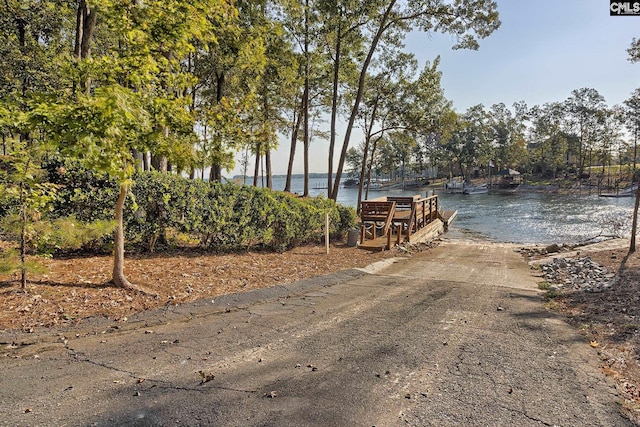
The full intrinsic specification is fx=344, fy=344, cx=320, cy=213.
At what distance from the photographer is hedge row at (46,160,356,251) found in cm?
555

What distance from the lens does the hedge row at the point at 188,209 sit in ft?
18.2

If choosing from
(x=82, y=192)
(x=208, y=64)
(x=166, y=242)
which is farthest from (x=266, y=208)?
(x=208, y=64)

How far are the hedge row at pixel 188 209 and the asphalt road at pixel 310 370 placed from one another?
2078mm

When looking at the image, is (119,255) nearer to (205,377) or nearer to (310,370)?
(205,377)

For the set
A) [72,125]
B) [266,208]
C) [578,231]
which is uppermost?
[72,125]

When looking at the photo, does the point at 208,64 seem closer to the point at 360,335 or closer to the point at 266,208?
the point at 266,208

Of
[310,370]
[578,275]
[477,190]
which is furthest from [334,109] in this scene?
[477,190]

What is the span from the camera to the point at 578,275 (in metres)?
7.28

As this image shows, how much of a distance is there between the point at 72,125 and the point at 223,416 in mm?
3056

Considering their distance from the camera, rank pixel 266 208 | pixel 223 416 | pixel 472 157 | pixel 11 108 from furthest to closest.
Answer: pixel 472 157 < pixel 266 208 < pixel 11 108 < pixel 223 416

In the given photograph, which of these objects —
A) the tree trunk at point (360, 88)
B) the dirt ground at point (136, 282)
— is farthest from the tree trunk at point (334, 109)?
the dirt ground at point (136, 282)

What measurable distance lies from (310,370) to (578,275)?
7.00 metres

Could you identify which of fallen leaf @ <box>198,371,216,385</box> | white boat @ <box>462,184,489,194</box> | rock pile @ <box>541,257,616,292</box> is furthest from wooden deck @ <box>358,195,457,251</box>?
white boat @ <box>462,184,489,194</box>

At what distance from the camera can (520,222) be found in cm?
2598
